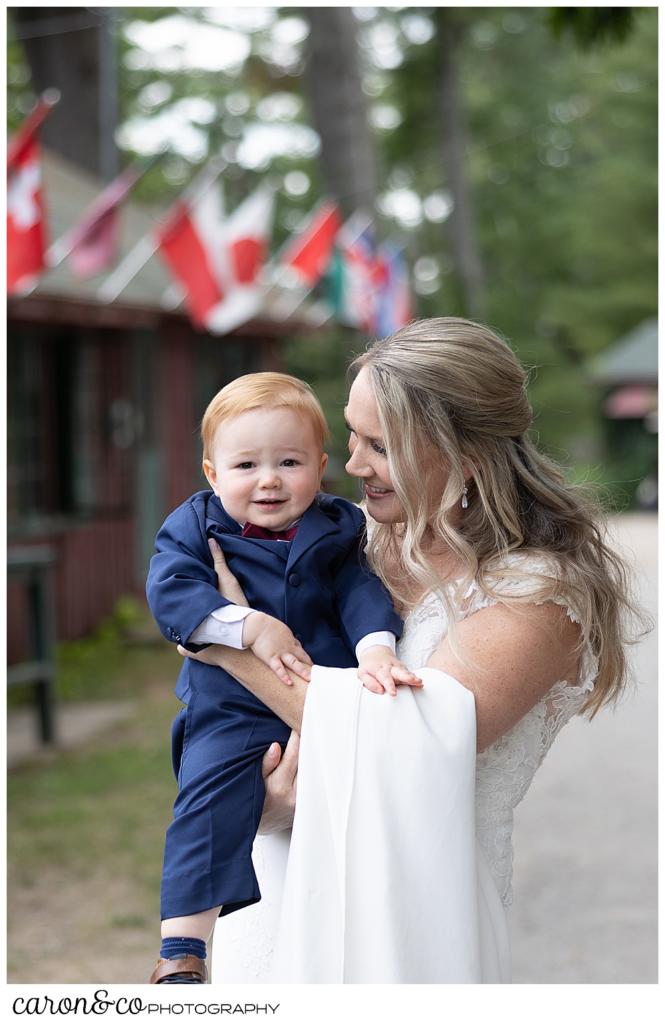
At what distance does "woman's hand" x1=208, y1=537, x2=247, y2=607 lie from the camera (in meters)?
2.55

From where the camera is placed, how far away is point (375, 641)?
2504 millimetres

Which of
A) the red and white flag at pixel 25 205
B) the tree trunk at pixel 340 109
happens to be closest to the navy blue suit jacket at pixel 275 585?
the red and white flag at pixel 25 205

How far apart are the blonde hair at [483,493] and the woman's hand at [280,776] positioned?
1.32 feet

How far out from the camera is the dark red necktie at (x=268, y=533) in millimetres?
2666

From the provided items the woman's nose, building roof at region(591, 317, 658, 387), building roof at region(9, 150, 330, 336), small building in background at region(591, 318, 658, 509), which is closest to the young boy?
the woman's nose

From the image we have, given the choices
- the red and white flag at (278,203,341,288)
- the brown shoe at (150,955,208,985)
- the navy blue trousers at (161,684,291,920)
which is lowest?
the brown shoe at (150,955,208,985)

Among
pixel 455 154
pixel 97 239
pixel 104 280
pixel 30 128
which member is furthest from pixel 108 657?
pixel 455 154

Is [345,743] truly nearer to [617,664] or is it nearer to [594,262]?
[617,664]

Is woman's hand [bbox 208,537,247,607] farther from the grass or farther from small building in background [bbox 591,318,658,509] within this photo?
small building in background [bbox 591,318,658,509]

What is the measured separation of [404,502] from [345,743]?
0.48 m

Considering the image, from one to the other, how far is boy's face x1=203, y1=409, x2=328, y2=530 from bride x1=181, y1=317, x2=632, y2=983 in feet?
0.39

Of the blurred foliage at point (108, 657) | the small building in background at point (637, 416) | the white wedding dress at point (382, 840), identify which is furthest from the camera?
the small building in background at point (637, 416)

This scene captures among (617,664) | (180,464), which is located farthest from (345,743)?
(180,464)

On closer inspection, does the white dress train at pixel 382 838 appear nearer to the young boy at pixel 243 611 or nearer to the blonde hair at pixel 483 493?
the young boy at pixel 243 611
